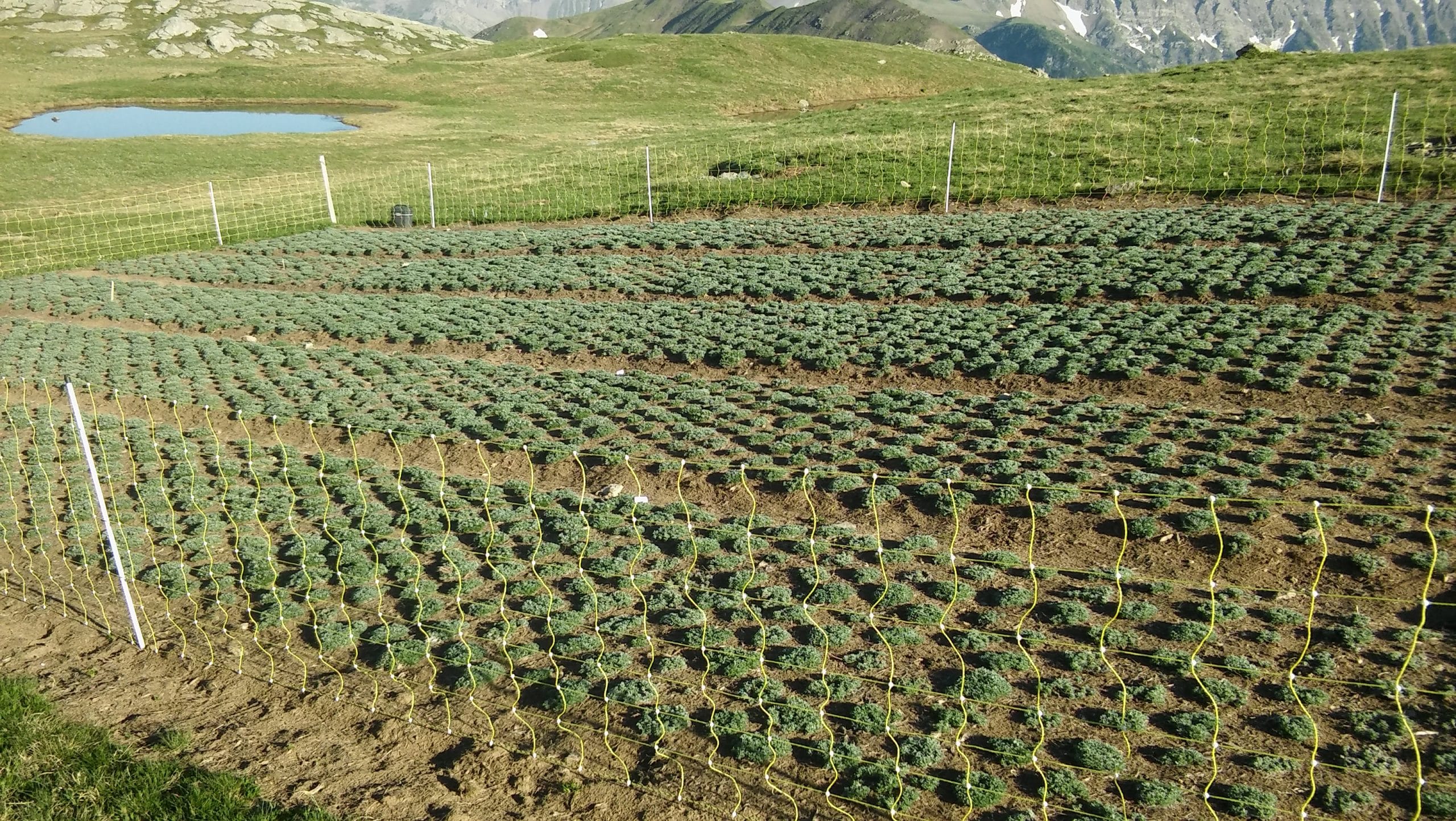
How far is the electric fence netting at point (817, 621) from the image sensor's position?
7504 mm

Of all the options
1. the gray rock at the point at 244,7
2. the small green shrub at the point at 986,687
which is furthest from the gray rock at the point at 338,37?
the small green shrub at the point at 986,687

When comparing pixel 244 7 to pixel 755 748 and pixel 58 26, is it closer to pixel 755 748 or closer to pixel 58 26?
pixel 58 26

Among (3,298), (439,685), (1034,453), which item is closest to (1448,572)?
(1034,453)

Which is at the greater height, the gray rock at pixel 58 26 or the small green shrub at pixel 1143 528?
the gray rock at pixel 58 26

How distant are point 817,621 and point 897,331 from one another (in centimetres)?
1001

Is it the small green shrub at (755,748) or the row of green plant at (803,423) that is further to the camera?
the row of green plant at (803,423)

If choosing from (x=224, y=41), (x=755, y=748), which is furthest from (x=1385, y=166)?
(x=224, y=41)

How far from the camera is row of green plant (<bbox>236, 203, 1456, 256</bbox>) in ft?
72.3

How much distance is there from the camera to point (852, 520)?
11.9 meters

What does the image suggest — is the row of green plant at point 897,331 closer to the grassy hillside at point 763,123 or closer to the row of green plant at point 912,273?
the row of green plant at point 912,273

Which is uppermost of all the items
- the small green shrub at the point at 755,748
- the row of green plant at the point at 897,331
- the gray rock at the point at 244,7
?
the gray rock at the point at 244,7

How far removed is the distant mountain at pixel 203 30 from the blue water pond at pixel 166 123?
57.6m

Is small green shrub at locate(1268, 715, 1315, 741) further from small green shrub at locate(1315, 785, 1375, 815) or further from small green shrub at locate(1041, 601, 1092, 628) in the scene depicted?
small green shrub at locate(1041, 601, 1092, 628)

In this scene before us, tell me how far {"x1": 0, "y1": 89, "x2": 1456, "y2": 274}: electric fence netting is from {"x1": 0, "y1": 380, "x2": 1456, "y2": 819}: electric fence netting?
19784 mm
